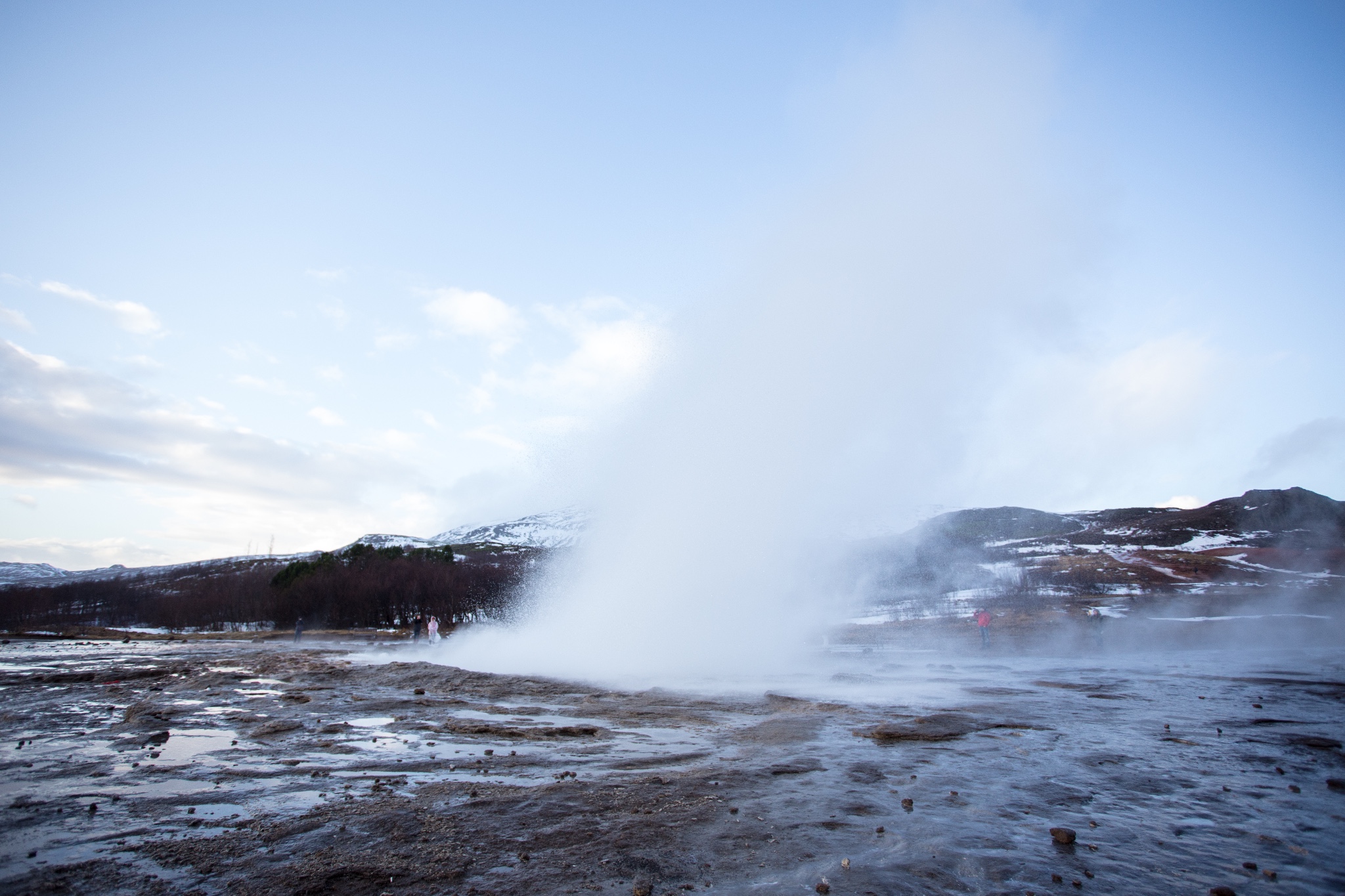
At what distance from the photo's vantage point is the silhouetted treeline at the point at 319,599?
7556 cm

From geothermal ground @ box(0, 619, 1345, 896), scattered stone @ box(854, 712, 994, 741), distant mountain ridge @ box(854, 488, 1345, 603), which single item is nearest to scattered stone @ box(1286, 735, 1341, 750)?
Result: geothermal ground @ box(0, 619, 1345, 896)

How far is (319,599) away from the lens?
251ft

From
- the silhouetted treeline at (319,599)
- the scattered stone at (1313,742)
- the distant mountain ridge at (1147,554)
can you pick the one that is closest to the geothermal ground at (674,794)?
the scattered stone at (1313,742)

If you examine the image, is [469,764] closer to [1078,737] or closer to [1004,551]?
[1078,737]

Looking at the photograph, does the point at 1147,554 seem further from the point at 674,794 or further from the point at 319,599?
the point at 319,599

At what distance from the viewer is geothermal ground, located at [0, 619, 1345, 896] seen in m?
4.72

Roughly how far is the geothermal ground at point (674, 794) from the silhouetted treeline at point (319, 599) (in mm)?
64741

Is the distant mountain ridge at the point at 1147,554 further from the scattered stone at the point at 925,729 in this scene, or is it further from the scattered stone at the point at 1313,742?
the scattered stone at the point at 925,729

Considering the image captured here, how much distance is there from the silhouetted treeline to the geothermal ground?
6474 cm

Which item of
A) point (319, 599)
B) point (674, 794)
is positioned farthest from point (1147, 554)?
point (319, 599)

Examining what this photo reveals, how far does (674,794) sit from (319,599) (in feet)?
274

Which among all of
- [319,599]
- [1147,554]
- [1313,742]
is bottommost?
[319,599]

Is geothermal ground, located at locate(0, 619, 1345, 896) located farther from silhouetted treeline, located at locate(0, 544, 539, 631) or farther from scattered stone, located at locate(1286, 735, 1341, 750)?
silhouetted treeline, located at locate(0, 544, 539, 631)

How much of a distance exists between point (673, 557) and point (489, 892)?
2425cm
